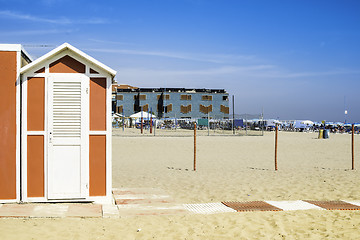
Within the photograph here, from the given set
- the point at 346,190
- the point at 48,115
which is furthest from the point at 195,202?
the point at 346,190

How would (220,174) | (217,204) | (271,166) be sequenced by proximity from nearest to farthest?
(217,204), (220,174), (271,166)

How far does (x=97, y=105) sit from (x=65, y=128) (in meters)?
0.70

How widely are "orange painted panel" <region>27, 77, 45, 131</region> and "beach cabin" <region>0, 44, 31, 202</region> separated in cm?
20

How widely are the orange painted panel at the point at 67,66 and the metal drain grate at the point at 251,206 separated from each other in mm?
3703

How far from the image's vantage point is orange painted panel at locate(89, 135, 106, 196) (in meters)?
7.32

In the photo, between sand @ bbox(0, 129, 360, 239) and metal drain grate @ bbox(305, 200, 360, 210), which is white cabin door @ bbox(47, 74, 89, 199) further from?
metal drain grate @ bbox(305, 200, 360, 210)

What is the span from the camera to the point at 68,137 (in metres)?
7.24

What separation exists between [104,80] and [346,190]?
20.0 feet

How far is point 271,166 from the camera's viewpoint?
1445 cm

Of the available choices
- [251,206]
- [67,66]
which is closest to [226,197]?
[251,206]

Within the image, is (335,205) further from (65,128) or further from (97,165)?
(65,128)

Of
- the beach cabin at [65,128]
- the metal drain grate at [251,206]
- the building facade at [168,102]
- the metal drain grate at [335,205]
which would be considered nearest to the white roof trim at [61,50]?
the beach cabin at [65,128]

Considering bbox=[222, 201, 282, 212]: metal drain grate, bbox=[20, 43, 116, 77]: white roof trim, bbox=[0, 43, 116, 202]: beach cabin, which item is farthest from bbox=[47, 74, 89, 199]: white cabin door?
bbox=[222, 201, 282, 212]: metal drain grate

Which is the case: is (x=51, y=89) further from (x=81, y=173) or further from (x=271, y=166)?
(x=271, y=166)
